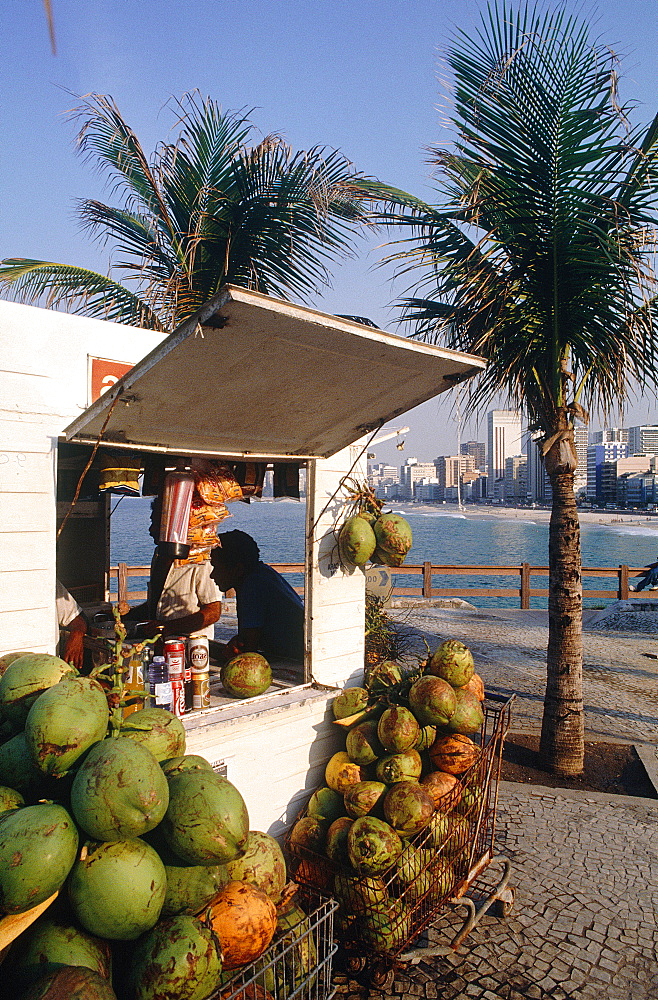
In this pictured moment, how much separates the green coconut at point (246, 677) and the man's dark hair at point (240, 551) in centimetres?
112

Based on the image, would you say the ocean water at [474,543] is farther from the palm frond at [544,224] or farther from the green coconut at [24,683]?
the green coconut at [24,683]

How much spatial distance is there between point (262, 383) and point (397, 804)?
8.27 ft

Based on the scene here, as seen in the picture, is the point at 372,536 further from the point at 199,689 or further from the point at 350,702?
the point at 199,689

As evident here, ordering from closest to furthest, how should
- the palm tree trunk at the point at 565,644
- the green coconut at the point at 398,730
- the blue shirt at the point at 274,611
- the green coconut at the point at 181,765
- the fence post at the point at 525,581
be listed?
the green coconut at the point at 181,765
the green coconut at the point at 398,730
the blue shirt at the point at 274,611
the palm tree trunk at the point at 565,644
the fence post at the point at 525,581

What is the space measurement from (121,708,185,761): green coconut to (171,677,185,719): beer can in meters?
1.10

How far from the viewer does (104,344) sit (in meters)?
3.66

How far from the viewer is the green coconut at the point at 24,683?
2.54 metres

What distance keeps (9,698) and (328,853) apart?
2.17 meters

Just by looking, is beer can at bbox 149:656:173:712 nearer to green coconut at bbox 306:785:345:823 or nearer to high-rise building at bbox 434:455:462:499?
green coconut at bbox 306:785:345:823

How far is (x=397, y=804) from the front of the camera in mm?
3727

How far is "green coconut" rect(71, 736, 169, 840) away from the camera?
212 cm

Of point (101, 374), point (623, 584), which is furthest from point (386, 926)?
point (623, 584)

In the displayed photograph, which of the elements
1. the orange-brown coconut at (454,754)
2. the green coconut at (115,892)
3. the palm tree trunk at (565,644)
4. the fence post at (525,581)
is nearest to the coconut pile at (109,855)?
the green coconut at (115,892)

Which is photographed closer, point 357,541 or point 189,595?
point 357,541
